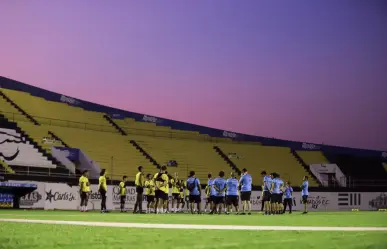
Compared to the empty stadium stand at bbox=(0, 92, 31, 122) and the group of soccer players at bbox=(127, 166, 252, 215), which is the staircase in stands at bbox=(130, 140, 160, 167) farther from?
the group of soccer players at bbox=(127, 166, 252, 215)

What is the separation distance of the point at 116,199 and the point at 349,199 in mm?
21326

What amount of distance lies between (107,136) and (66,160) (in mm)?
8253

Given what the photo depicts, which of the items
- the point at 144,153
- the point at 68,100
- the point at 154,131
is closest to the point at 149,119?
the point at 154,131

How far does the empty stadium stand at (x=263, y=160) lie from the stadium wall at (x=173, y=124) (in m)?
2.75

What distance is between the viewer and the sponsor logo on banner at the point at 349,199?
44312 mm

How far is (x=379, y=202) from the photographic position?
1770 inches

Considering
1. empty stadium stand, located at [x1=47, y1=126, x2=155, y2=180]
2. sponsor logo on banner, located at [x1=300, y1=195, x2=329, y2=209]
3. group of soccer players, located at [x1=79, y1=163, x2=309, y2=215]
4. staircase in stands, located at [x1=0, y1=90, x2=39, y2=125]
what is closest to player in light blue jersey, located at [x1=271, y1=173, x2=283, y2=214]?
group of soccer players, located at [x1=79, y1=163, x2=309, y2=215]

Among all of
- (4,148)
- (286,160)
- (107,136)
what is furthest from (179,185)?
(286,160)

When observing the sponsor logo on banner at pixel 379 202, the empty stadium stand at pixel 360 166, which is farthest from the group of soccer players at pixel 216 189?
the empty stadium stand at pixel 360 166

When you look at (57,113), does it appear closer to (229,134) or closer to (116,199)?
(116,199)

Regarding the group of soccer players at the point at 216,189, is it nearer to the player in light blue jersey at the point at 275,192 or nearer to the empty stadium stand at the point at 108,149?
the player in light blue jersey at the point at 275,192

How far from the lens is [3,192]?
25.6 meters

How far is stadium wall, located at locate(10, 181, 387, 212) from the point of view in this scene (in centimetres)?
2753

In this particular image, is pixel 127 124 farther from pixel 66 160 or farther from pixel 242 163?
pixel 66 160
